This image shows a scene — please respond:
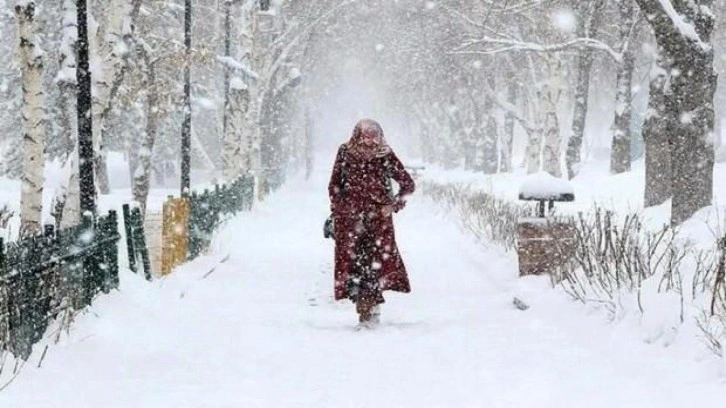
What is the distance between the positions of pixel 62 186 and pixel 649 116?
9356 mm

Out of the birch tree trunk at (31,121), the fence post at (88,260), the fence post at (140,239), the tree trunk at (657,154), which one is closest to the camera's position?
the fence post at (88,260)

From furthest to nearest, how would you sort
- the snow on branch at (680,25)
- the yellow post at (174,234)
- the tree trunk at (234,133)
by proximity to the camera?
the tree trunk at (234,133), the yellow post at (174,234), the snow on branch at (680,25)

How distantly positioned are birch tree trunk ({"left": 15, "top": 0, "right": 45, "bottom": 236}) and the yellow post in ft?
5.41

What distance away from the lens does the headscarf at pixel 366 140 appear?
7.09 metres

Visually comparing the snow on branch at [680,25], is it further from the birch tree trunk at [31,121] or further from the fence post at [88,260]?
the birch tree trunk at [31,121]

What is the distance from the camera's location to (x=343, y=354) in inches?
238

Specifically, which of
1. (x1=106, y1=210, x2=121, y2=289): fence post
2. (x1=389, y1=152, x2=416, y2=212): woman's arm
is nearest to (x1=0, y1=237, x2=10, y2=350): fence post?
(x1=106, y1=210, x2=121, y2=289): fence post

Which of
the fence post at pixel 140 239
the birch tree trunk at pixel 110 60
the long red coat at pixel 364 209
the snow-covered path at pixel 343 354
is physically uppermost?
the birch tree trunk at pixel 110 60

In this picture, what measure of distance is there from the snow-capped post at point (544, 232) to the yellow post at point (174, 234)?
4.31 meters

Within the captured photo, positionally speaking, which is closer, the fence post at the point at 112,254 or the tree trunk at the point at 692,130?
the fence post at the point at 112,254

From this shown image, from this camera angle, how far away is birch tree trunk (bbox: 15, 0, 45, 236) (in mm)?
10586

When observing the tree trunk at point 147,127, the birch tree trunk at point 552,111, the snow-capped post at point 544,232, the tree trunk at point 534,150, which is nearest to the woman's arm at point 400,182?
the snow-capped post at point 544,232

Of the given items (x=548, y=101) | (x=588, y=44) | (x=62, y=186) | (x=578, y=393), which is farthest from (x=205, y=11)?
(x=578, y=393)

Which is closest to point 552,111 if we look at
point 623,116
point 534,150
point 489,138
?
point 534,150
